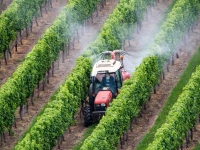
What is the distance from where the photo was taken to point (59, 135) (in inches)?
2881

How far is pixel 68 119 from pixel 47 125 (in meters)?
3.26

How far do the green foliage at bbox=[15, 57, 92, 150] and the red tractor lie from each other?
5.13 ft

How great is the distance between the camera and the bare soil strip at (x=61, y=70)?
77.6 m

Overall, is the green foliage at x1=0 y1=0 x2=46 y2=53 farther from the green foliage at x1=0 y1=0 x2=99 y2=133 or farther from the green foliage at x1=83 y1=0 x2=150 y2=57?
the green foliage at x1=83 y1=0 x2=150 y2=57

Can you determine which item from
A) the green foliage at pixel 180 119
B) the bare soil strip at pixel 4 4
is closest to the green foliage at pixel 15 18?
the bare soil strip at pixel 4 4

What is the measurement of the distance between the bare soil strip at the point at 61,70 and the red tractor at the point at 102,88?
591cm

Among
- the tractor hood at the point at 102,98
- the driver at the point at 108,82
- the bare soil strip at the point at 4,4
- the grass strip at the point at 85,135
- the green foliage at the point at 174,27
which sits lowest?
the grass strip at the point at 85,135

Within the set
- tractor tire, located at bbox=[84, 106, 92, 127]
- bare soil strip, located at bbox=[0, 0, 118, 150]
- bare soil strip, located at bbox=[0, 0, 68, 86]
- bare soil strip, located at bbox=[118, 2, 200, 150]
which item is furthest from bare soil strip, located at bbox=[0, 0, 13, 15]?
tractor tire, located at bbox=[84, 106, 92, 127]

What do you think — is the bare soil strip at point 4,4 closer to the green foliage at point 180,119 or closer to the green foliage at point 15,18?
the green foliage at point 15,18

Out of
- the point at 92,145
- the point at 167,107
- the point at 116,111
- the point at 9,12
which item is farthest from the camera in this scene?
the point at 9,12

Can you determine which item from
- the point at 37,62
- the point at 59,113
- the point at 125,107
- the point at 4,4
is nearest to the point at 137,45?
the point at 37,62

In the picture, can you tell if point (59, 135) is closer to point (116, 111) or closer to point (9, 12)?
point (116, 111)

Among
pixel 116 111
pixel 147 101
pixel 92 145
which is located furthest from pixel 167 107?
pixel 92 145

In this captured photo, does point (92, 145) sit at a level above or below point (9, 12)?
below
